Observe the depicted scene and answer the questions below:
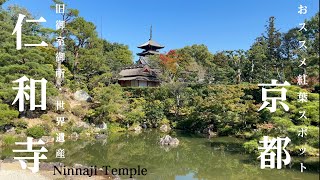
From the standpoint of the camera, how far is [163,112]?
66.1ft

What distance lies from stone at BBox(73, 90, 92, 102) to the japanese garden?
0.06m

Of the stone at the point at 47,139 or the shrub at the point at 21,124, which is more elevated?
the shrub at the point at 21,124

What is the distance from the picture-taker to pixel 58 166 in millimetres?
9484

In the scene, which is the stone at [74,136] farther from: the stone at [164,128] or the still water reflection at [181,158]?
the stone at [164,128]

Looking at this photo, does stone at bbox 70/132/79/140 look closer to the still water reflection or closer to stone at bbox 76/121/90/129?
the still water reflection

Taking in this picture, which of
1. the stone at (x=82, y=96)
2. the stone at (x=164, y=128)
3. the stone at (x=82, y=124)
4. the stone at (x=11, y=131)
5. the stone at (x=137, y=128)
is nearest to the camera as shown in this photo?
the stone at (x=11, y=131)

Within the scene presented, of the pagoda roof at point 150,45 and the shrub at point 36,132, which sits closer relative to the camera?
the shrub at point 36,132

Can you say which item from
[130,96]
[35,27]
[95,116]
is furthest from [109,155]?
[35,27]

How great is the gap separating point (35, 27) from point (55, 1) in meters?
2.71

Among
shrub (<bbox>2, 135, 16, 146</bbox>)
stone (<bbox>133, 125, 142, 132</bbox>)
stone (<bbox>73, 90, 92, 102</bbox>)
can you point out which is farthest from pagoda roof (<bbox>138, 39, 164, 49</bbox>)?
shrub (<bbox>2, 135, 16, 146</bbox>)

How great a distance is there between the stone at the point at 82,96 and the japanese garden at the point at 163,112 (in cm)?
6

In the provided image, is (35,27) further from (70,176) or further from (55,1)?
(70,176)

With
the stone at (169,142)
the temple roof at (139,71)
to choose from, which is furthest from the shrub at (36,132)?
the temple roof at (139,71)

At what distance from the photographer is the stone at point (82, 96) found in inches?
800
